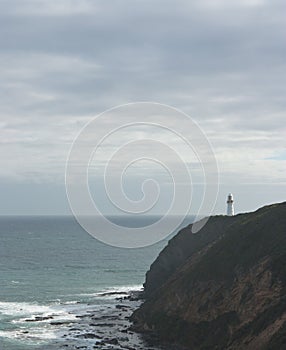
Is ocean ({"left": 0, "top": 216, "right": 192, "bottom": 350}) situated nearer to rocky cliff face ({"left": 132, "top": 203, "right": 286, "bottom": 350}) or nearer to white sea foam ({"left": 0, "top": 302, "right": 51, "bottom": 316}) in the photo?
white sea foam ({"left": 0, "top": 302, "right": 51, "bottom": 316})

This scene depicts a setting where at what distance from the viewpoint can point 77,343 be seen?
62.5 meters

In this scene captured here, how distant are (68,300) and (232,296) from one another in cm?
3663

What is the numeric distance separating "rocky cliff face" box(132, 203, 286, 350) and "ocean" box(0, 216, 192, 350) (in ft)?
16.5

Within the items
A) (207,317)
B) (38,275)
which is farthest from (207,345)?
(38,275)

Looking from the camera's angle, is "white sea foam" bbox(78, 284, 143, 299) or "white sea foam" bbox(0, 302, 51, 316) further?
"white sea foam" bbox(78, 284, 143, 299)

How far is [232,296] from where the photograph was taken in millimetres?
61594

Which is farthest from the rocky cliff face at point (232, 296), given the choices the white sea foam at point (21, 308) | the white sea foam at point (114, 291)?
the white sea foam at point (114, 291)

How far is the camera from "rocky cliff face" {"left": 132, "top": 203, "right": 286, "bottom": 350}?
55.3m

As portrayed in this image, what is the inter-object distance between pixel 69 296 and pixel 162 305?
28275 millimetres

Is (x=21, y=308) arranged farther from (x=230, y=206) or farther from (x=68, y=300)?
(x=230, y=206)

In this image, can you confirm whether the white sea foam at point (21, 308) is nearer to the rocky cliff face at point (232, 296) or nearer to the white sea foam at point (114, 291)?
the white sea foam at point (114, 291)

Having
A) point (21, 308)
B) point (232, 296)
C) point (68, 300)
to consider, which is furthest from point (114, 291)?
point (232, 296)

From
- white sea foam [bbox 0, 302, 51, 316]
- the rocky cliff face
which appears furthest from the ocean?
the rocky cliff face

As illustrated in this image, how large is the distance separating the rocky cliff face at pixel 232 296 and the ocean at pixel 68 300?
5.02 m
